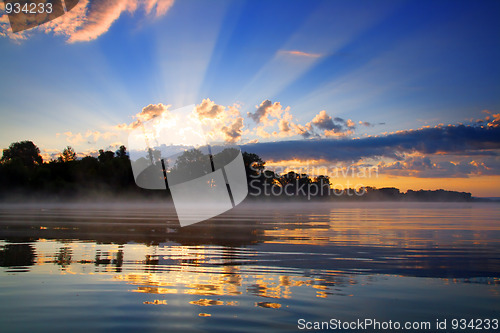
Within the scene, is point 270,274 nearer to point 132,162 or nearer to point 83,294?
point 83,294

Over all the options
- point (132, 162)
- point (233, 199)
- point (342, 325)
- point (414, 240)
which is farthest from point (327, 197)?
point (342, 325)

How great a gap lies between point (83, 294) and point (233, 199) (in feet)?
359

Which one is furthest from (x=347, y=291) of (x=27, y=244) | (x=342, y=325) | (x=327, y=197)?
(x=327, y=197)

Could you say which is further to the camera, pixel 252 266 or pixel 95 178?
pixel 95 178

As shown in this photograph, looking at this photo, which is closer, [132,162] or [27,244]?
[27,244]

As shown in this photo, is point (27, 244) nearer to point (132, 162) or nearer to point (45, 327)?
point (45, 327)

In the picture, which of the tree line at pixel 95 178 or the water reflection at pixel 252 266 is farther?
the tree line at pixel 95 178

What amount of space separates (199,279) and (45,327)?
3.07 metres

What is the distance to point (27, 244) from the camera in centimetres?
1237

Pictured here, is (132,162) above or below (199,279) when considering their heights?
above

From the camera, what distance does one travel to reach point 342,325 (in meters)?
4.98

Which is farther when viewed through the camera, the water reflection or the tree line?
the tree line

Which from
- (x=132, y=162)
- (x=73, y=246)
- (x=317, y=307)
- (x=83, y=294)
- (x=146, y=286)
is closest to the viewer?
(x=317, y=307)

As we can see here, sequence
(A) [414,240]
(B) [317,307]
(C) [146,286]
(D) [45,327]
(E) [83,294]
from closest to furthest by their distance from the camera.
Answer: (D) [45,327] < (B) [317,307] < (E) [83,294] < (C) [146,286] < (A) [414,240]
